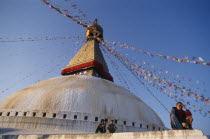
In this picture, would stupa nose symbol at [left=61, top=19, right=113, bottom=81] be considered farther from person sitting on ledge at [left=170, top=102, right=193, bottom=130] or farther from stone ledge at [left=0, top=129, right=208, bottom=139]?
person sitting on ledge at [left=170, top=102, right=193, bottom=130]

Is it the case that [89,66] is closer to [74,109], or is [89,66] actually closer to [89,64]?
[89,64]

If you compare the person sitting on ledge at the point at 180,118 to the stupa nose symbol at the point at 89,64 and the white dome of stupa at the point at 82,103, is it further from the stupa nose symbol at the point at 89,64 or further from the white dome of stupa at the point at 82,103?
the stupa nose symbol at the point at 89,64

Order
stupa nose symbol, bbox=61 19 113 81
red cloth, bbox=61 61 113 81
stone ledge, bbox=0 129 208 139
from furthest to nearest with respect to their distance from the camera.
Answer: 1. stupa nose symbol, bbox=61 19 113 81
2. red cloth, bbox=61 61 113 81
3. stone ledge, bbox=0 129 208 139

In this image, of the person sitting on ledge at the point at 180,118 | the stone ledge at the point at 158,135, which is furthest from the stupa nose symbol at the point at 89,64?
the person sitting on ledge at the point at 180,118

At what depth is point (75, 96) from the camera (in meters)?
12.9

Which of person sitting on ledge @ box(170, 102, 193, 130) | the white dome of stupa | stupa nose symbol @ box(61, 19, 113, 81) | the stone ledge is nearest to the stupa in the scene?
the white dome of stupa

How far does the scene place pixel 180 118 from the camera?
16.5ft

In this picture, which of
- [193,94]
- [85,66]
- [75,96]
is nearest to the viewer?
[193,94]

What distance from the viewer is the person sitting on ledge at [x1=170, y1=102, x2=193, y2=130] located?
4.87m

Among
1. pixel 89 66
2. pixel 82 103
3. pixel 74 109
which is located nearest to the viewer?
pixel 74 109

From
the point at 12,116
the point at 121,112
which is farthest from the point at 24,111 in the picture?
the point at 121,112

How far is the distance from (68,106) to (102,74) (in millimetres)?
11298

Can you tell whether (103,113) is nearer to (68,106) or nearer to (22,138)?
(68,106)

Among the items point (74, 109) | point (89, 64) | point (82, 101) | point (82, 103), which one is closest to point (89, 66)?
point (89, 64)
